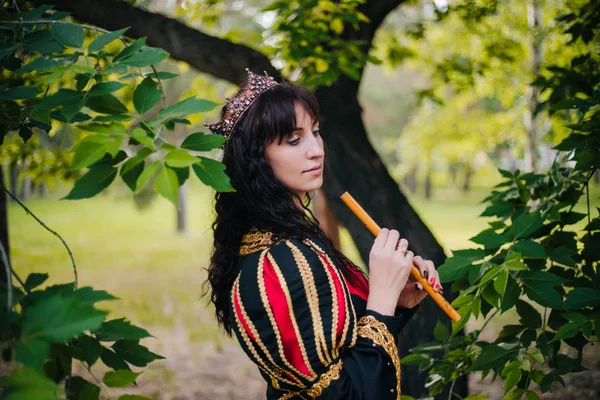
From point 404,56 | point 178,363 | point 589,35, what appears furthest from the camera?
point 178,363

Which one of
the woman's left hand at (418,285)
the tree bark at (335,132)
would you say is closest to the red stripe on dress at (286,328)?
the woman's left hand at (418,285)

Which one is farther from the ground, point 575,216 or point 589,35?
point 589,35

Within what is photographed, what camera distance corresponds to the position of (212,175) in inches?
46.3

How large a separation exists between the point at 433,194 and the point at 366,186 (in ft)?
114

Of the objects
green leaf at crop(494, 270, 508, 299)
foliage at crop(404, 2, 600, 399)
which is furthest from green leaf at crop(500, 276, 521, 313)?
green leaf at crop(494, 270, 508, 299)

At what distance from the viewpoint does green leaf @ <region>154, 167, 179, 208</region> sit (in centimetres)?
106

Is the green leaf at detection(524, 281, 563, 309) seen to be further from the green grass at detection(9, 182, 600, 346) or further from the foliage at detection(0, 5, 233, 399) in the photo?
the green grass at detection(9, 182, 600, 346)

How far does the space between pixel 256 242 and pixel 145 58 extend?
704 mm

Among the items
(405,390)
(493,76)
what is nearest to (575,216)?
(405,390)

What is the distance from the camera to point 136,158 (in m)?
1.13

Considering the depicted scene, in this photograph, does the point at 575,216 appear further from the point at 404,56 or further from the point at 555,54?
the point at 555,54

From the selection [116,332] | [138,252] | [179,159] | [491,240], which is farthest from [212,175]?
[138,252]

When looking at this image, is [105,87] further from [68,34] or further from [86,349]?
[86,349]

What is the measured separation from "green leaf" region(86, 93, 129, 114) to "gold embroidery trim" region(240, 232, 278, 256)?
66cm
